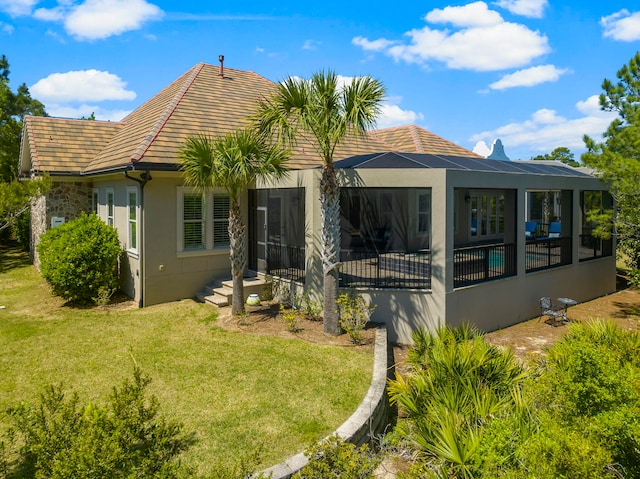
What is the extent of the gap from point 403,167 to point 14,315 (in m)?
11.9

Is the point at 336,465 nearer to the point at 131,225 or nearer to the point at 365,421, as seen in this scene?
the point at 365,421

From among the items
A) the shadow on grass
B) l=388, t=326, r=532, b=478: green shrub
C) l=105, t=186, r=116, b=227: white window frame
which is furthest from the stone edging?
the shadow on grass

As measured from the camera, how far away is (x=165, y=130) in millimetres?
13875

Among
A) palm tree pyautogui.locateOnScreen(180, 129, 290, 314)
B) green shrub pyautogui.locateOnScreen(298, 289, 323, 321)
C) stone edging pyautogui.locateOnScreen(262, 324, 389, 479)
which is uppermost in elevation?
palm tree pyautogui.locateOnScreen(180, 129, 290, 314)

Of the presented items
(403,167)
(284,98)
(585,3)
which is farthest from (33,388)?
(585,3)

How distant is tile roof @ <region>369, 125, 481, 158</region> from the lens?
21094mm

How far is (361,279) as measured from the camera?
12.3 metres

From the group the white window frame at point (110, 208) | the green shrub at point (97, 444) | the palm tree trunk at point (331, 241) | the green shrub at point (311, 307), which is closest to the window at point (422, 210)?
the green shrub at point (311, 307)

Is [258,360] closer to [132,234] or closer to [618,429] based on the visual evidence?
[618,429]

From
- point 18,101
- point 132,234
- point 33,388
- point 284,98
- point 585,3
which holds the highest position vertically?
point 18,101

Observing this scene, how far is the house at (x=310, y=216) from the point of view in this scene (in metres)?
11.1

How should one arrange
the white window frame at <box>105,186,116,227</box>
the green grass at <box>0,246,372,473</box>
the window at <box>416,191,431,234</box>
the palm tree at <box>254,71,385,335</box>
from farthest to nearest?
1. the window at <box>416,191,431,234</box>
2. the white window frame at <box>105,186,116,227</box>
3. the palm tree at <box>254,71,385,335</box>
4. the green grass at <box>0,246,372,473</box>

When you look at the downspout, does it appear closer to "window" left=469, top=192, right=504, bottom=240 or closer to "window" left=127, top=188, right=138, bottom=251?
"window" left=127, top=188, right=138, bottom=251

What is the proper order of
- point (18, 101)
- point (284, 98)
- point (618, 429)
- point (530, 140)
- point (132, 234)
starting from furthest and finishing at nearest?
point (530, 140) → point (18, 101) → point (132, 234) → point (284, 98) → point (618, 429)
